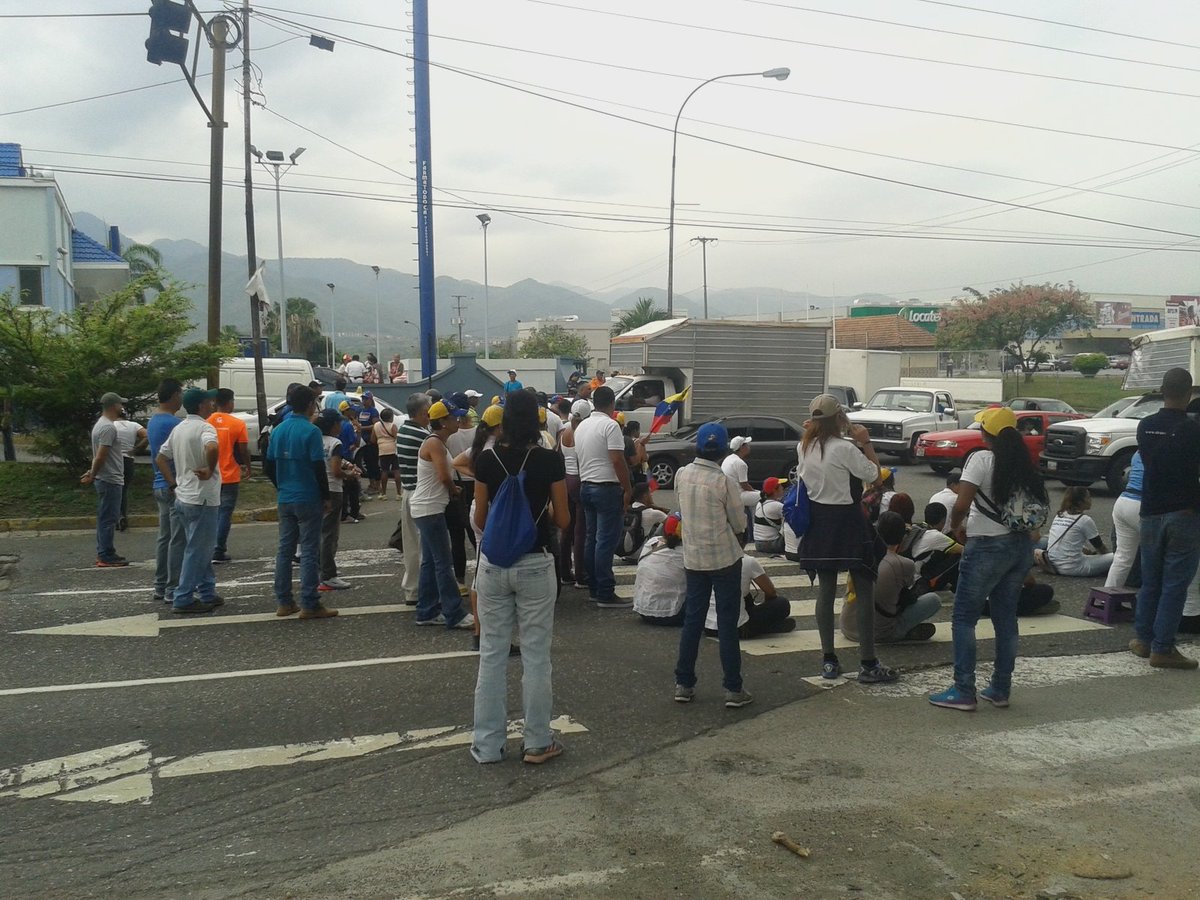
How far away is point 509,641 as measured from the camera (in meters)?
5.12

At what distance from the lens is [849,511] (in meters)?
6.36

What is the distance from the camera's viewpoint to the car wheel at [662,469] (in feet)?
60.7

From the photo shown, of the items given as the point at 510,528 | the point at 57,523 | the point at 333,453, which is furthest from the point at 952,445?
the point at 510,528

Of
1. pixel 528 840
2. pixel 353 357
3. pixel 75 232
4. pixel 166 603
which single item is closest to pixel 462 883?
→ pixel 528 840

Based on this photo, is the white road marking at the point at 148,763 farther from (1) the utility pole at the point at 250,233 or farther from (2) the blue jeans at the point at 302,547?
(1) the utility pole at the point at 250,233

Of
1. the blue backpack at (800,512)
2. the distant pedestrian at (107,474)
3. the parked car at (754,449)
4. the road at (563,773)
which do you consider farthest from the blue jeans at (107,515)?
the parked car at (754,449)

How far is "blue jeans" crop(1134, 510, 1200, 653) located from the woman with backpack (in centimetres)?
436

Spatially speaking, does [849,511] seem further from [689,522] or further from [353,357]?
[353,357]

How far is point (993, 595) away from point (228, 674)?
5.09 m

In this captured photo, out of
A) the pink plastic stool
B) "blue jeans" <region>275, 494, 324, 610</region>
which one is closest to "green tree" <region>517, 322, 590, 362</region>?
"blue jeans" <region>275, 494, 324, 610</region>

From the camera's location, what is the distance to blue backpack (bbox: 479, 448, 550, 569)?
16.3 feet

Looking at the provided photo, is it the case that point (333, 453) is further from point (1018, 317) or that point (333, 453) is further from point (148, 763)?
point (1018, 317)

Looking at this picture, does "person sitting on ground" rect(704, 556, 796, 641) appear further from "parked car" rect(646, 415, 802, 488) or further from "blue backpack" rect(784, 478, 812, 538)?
"parked car" rect(646, 415, 802, 488)

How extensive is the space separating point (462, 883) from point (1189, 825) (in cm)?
331
